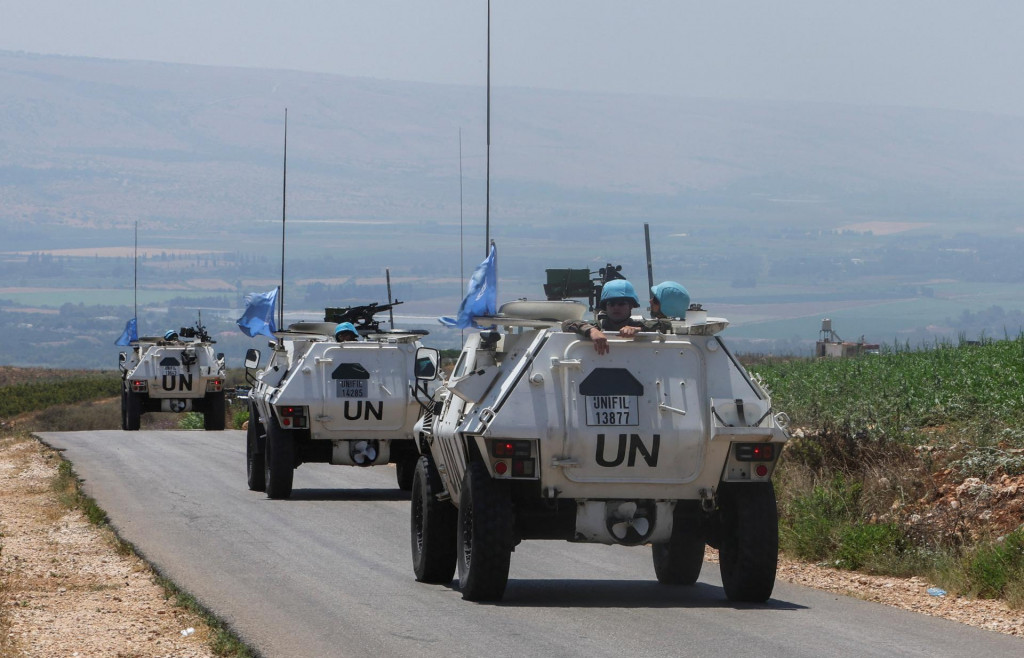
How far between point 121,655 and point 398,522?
8.02 metres

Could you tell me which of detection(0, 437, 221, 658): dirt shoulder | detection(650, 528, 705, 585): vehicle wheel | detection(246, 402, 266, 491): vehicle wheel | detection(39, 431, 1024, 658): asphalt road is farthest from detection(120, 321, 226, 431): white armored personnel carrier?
detection(650, 528, 705, 585): vehicle wheel

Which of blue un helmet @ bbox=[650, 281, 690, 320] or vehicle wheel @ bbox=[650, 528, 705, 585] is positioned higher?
blue un helmet @ bbox=[650, 281, 690, 320]

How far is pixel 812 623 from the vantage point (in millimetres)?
10438

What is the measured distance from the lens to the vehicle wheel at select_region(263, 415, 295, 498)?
66.1 feet

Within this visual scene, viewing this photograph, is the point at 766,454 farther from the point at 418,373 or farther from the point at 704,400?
the point at 418,373

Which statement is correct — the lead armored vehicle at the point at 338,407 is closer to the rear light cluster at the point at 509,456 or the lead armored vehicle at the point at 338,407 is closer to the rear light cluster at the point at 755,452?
the rear light cluster at the point at 509,456

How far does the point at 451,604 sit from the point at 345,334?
34.2 feet

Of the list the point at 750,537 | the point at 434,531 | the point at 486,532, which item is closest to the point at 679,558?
the point at 750,537

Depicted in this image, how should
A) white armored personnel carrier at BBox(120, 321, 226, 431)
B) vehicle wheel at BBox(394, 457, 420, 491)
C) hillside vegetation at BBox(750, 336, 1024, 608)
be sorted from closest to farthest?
1. hillside vegetation at BBox(750, 336, 1024, 608)
2. vehicle wheel at BBox(394, 457, 420, 491)
3. white armored personnel carrier at BBox(120, 321, 226, 431)

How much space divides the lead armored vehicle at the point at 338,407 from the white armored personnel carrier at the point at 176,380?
773 inches

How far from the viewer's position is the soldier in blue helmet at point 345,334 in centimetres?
2111

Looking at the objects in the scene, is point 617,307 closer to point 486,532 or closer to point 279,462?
point 486,532

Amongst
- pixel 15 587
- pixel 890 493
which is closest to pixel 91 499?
pixel 15 587

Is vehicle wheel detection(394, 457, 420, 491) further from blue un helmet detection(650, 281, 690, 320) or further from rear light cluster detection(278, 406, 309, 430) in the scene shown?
blue un helmet detection(650, 281, 690, 320)
